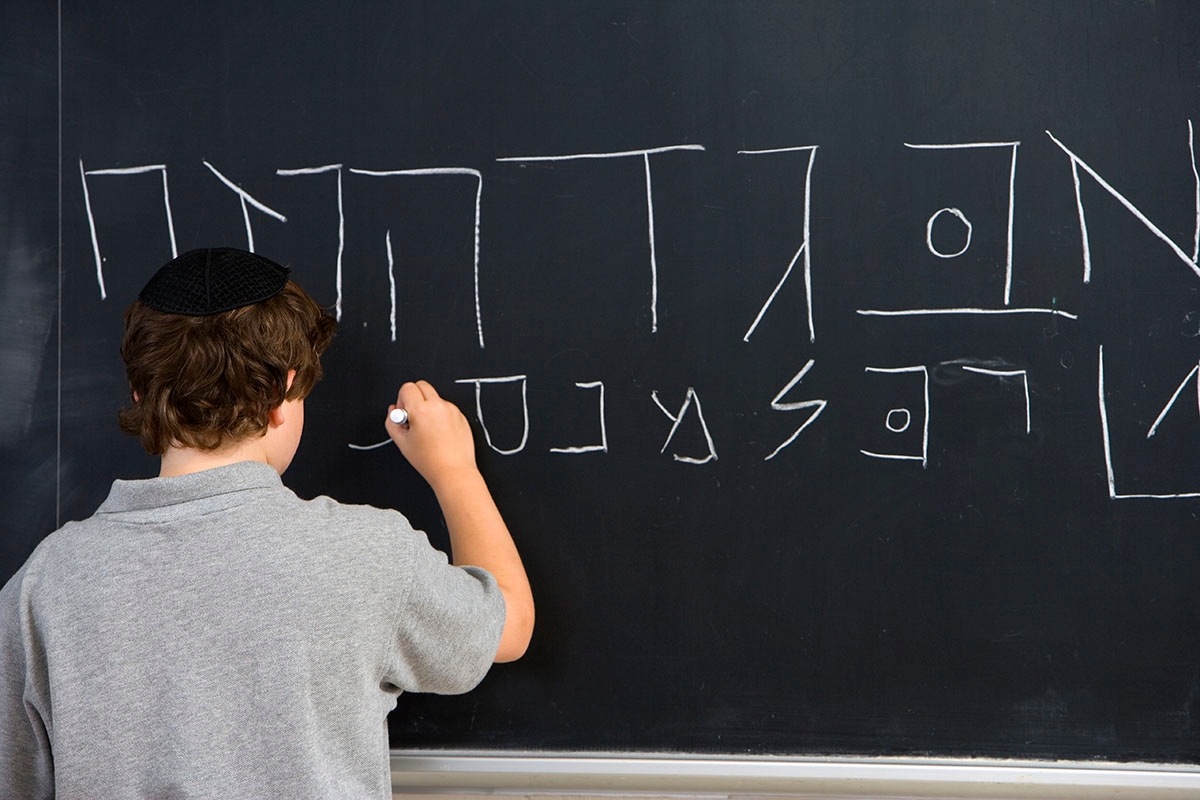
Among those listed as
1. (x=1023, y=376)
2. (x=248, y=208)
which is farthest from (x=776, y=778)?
(x=248, y=208)

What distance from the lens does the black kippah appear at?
93 centimetres

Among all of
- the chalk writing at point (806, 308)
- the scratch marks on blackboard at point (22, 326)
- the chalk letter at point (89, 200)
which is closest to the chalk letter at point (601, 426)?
the chalk writing at point (806, 308)

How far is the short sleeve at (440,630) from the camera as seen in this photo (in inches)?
36.2

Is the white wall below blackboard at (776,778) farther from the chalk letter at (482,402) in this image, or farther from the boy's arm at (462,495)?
the chalk letter at (482,402)

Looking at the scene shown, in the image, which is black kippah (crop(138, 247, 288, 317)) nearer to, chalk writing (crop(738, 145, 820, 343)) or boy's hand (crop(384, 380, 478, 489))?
boy's hand (crop(384, 380, 478, 489))

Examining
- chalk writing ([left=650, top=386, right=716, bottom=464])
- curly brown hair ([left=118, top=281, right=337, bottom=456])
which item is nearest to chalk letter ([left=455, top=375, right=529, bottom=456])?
chalk writing ([left=650, top=386, right=716, bottom=464])

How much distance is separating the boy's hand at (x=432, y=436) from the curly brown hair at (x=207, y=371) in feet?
0.77

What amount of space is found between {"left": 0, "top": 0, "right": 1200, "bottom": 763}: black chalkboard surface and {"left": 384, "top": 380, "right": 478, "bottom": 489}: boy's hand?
5 centimetres

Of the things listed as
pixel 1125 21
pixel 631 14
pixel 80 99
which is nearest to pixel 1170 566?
pixel 1125 21

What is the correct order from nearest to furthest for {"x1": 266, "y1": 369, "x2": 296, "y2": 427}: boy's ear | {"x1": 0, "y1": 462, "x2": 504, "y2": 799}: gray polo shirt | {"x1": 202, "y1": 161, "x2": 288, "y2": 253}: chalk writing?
{"x1": 0, "y1": 462, "x2": 504, "y2": 799}: gray polo shirt, {"x1": 266, "y1": 369, "x2": 296, "y2": 427}: boy's ear, {"x1": 202, "y1": 161, "x2": 288, "y2": 253}: chalk writing

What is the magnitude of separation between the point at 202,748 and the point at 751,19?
1.11 metres

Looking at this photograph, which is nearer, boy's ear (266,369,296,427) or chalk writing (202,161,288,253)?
boy's ear (266,369,296,427)

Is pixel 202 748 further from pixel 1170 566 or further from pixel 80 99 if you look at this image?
pixel 1170 566

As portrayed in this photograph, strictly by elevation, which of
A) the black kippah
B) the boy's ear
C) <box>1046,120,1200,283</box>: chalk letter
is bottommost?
the boy's ear
